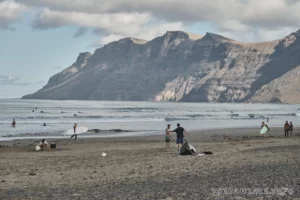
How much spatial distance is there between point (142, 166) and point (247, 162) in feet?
13.9

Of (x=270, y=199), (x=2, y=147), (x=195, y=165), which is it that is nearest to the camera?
(x=270, y=199)

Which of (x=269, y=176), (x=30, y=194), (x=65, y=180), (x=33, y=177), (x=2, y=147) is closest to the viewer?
(x=30, y=194)

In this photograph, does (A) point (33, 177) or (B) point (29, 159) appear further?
(B) point (29, 159)

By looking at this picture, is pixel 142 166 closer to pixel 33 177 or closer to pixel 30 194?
pixel 33 177

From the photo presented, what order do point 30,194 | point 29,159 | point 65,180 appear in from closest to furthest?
1. point 30,194
2. point 65,180
3. point 29,159

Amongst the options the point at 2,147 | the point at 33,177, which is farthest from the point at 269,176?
the point at 2,147

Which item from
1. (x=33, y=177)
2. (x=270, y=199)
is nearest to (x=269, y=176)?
(x=270, y=199)

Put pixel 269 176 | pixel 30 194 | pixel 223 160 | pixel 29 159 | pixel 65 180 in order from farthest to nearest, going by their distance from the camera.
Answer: pixel 29 159, pixel 223 160, pixel 65 180, pixel 269 176, pixel 30 194

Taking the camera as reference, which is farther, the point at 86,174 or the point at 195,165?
the point at 195,165

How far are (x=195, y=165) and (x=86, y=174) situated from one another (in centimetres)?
431

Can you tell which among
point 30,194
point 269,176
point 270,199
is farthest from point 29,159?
point 270,199

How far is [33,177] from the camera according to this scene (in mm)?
16500

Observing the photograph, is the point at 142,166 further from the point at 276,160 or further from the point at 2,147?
the point at 2,147

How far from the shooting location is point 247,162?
1802 cm
